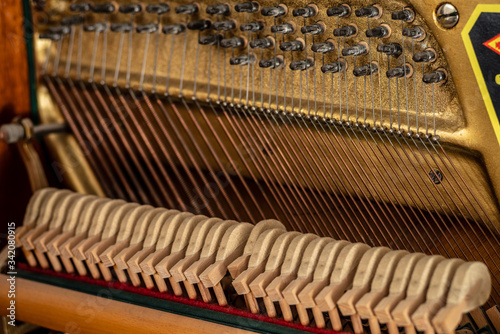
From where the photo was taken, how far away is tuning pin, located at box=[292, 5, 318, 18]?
237 cm

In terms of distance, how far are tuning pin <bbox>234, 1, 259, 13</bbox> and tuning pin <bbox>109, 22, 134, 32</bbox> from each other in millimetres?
653

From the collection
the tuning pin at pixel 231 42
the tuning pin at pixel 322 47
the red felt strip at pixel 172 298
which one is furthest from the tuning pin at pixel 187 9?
the red felt strip at pixel 172 298

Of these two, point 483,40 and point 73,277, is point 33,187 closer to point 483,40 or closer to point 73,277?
point 73,277

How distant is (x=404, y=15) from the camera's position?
2.16 metres

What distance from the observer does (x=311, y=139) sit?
2527 mm

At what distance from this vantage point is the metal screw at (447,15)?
209cm

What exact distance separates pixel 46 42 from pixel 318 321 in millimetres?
2052

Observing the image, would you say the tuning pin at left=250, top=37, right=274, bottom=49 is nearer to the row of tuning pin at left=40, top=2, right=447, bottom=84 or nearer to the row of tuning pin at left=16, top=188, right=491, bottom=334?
the row of tuning pin at left=40, top=2, right=447, bottom=84

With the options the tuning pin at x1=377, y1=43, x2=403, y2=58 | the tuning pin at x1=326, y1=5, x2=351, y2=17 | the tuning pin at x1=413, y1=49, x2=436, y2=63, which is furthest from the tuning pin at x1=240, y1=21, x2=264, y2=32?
the tuning pin at x1=413, y1=49, x2=436, y2=63

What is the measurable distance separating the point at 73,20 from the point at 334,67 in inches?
57.8

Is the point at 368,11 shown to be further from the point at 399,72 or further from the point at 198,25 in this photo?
the point at 198,25

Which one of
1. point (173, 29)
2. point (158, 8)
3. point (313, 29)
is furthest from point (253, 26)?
point (158, 8)

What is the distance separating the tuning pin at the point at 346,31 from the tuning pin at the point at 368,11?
0.06 meters

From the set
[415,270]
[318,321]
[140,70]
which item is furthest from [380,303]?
[140,70]
